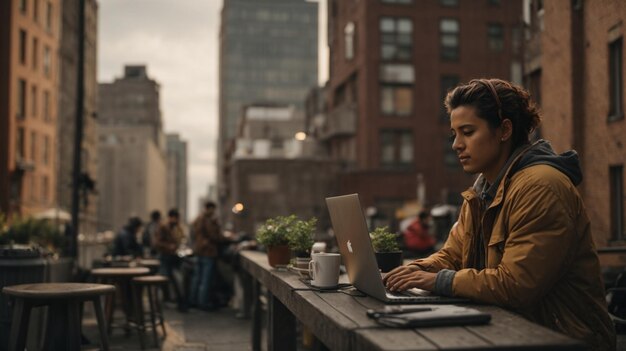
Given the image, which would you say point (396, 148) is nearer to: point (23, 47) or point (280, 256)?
point (23, 47)

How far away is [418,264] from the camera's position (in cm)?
386

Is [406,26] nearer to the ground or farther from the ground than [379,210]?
farther from the ground

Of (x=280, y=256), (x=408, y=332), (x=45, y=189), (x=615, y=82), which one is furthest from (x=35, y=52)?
(x=408, y=332)

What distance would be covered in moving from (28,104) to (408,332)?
50278 millimetres

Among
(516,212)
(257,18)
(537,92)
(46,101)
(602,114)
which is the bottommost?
(516,212)

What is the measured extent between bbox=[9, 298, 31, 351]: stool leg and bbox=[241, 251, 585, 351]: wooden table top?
265 centimetres

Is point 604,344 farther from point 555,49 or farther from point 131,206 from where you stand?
point 131,206

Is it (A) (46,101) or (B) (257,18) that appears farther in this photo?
(B) (257,18)

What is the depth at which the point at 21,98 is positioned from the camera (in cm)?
4812

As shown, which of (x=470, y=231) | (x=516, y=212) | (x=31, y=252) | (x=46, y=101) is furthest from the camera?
(x=46, y=101)

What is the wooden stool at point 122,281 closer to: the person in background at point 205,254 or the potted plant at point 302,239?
the person in background at point 205,254

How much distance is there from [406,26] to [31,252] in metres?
39.1

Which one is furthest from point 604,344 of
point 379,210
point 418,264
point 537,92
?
point 379,210

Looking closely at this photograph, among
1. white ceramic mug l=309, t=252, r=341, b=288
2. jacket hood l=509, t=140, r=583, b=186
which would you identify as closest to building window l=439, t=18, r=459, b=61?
white ceramic mug l=309, t=252, r=341, b=288
